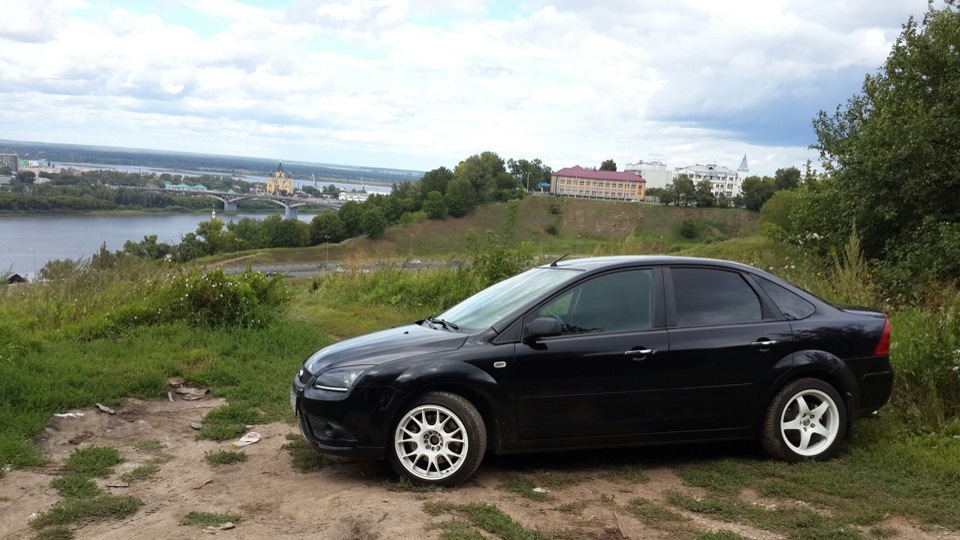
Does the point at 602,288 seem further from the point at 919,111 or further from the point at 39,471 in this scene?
the point at 919,111

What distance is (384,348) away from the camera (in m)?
5.45

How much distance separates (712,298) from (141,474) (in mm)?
4313

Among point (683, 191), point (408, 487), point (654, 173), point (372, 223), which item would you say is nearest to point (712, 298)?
point (408, 487)

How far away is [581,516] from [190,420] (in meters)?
3.97

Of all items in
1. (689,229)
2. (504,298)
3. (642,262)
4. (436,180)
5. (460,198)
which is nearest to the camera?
(642,262)

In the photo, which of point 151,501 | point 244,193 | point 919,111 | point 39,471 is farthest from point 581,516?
point 244,193

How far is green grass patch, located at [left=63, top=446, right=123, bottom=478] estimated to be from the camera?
18.1 feet

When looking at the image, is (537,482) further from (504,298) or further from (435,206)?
(435,206)

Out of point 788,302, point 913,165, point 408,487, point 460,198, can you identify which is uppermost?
point 913,165

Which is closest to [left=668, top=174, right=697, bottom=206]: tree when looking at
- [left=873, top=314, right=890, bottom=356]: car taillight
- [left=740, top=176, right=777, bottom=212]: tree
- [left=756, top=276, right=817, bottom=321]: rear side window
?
[left=740, top=176, right=777, bottom=212]: tree

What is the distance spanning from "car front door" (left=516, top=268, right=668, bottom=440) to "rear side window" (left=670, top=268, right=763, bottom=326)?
225mm

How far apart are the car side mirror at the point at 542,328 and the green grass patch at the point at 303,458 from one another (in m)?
1.84

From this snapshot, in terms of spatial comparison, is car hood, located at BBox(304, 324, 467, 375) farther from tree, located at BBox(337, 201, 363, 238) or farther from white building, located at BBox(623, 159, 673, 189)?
white building, located at BBox(623, 159, 673, 189)

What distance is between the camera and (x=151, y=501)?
4.93 metres
